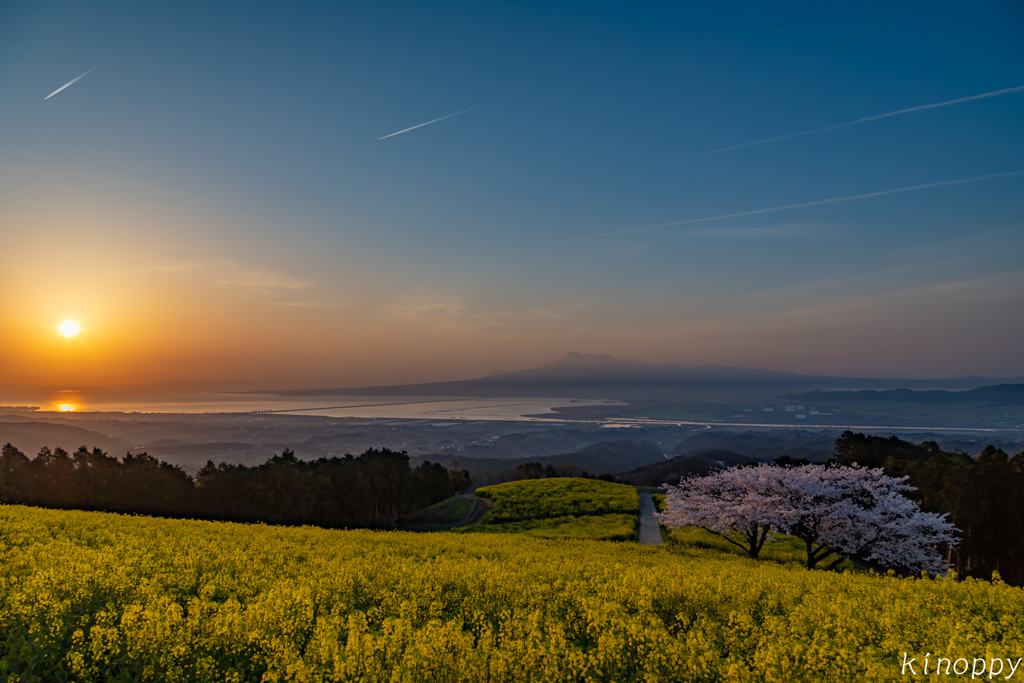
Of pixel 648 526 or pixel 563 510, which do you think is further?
pixel 563 510

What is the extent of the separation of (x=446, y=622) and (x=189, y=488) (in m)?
50.6

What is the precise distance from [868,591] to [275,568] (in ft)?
39.1

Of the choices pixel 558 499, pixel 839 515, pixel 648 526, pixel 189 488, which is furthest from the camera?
pixel 189 488

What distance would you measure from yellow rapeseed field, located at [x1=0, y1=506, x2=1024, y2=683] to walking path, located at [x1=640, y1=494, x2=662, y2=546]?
926 inches

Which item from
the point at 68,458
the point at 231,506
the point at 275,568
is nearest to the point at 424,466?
the point at 231,506

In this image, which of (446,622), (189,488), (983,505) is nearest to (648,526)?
(983,505)

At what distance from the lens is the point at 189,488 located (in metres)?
46.2

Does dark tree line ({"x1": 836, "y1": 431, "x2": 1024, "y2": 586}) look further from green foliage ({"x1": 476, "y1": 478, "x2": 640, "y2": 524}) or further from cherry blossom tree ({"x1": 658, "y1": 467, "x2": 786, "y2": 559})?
green foliage ({"x1": 476, "y1": 478, "x2": 640, "y2": 524})

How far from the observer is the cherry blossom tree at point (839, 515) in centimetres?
2195

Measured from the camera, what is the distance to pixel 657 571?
10297mm

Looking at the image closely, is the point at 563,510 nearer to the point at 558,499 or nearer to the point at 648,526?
the point at 558,499

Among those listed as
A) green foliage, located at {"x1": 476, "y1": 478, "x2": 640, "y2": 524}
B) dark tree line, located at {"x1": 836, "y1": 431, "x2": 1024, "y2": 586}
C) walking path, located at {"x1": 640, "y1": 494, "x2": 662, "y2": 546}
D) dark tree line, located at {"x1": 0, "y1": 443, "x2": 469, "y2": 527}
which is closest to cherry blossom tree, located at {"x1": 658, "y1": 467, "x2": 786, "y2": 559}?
walking path, located at {"x1": 640, "y1": 494, "x2": 662, "y2": 546}

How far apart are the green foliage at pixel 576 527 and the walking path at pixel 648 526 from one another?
864 millimetres

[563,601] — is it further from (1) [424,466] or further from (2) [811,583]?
(1) [424,466]
